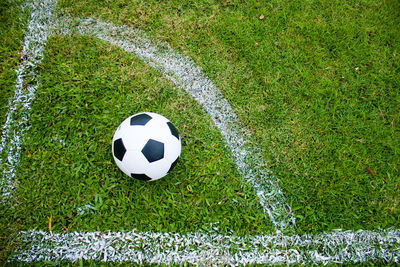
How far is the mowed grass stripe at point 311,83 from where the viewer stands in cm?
288

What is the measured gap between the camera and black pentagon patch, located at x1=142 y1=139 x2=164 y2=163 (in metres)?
2.28

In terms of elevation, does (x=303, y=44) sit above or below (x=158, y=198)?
above

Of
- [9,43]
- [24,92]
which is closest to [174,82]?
[24,92]

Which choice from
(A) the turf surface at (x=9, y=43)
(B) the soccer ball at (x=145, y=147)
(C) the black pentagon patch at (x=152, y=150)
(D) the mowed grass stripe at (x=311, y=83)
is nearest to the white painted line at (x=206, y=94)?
(D) the mowed grass stripe at (x=311, y=83)

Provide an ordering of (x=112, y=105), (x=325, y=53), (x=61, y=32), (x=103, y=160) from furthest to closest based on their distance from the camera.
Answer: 1. (x=325, y=53)
2. (x=61, y=32)
3. (x=112, y=105)
4. (x=103, y=160)

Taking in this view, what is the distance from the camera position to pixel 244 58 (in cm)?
337

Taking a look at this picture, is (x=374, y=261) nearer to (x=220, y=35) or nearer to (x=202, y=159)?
(x=202, y=159)

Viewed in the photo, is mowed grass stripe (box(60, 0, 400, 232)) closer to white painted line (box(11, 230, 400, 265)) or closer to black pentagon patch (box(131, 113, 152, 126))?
white painted line (box(11, 230, 400, 265))

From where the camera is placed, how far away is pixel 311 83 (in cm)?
332

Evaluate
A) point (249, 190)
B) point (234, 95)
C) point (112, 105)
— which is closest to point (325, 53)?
point (234, 95)

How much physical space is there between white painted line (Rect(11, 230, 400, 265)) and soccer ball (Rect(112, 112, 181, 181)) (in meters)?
0.71

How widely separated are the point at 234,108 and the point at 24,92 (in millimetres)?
2553

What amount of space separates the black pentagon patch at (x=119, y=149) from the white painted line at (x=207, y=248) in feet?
2.68

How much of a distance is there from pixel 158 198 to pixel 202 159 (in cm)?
66
